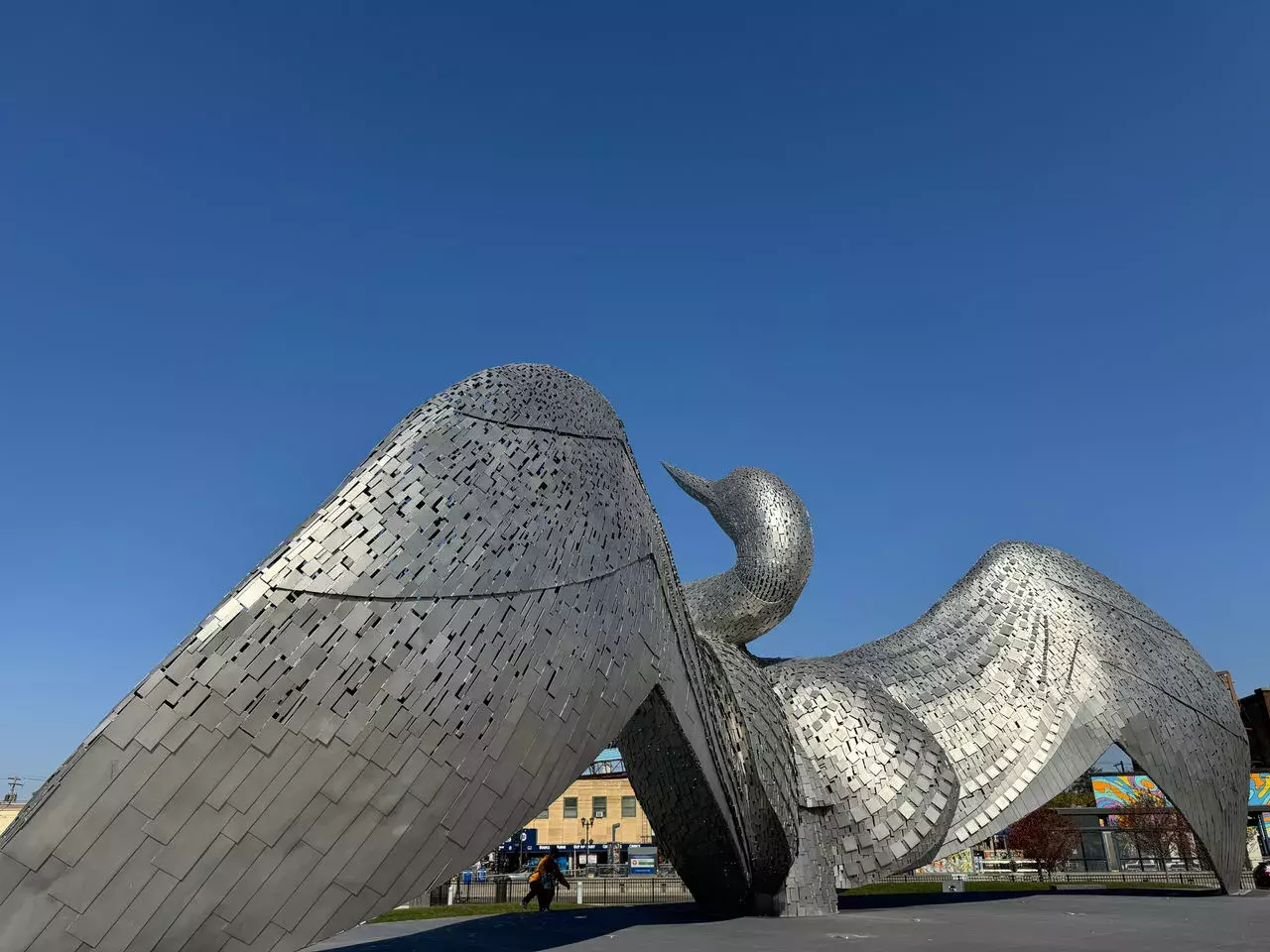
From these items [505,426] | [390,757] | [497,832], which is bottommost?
[497,832]

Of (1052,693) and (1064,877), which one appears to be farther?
(1064,877)

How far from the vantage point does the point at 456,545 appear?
30.6 feet

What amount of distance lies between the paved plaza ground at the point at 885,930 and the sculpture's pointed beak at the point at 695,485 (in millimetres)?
10873

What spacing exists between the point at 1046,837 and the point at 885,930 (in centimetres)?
3232

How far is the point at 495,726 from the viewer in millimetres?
8844

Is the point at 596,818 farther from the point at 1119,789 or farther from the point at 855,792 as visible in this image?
the point at 855,792

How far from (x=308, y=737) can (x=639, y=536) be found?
5617 mm

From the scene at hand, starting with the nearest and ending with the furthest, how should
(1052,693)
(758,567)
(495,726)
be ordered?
(495,726) → (1052,693) → (758,567)

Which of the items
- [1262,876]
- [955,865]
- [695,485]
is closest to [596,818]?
[955,865]

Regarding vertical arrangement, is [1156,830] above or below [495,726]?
below

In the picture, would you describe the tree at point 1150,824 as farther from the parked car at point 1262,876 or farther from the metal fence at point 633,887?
the parked car at point 1262,876

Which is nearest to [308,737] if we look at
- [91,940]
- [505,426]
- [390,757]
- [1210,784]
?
[390,757]

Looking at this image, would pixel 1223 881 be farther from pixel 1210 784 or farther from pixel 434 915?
pixel 434 915

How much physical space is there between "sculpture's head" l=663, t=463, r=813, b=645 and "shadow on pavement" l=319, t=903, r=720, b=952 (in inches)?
267
